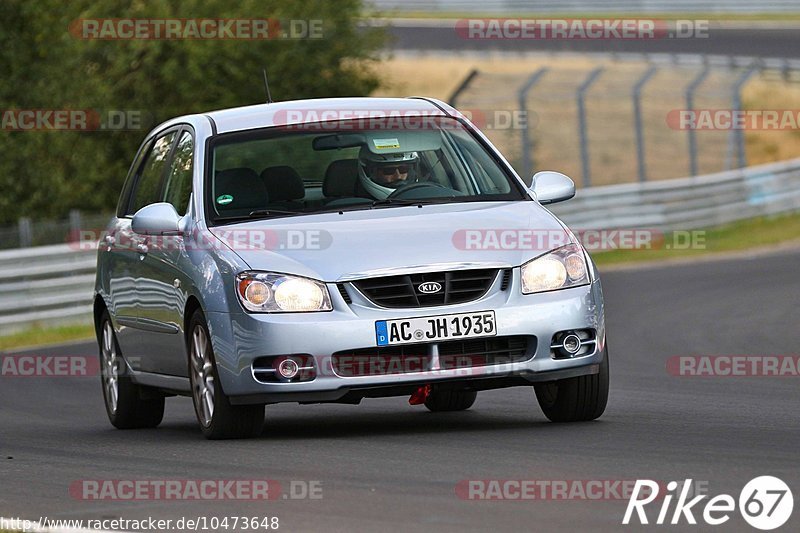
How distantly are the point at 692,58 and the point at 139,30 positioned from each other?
15.2 meters

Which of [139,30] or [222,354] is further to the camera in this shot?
[139,30]

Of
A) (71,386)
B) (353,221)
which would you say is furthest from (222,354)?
(71,386)

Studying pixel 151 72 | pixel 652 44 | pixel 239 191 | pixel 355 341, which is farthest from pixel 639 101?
pixel 652 44

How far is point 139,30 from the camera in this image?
37.9m

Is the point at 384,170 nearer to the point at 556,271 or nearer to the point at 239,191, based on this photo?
the point at 239,191

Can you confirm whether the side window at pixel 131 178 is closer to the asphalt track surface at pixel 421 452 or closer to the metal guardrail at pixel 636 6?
the asphalt track surface at pixel 421 452

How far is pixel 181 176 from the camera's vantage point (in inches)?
408

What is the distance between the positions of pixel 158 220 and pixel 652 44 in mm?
43713

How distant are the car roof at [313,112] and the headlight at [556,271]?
5.52 feet

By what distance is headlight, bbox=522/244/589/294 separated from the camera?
8992 millimetres

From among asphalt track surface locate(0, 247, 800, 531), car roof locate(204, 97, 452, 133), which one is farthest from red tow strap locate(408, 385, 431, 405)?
car roof locate(204, 97, 452, 133)

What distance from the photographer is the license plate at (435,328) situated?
877 centimetres

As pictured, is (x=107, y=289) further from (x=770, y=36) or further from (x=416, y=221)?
(x=770, y=36)

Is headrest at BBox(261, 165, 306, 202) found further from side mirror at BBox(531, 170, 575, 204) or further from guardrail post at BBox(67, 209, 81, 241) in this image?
guardrail post at BBox(67, 209, 81, 241)
